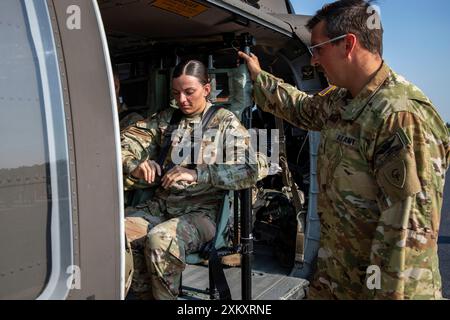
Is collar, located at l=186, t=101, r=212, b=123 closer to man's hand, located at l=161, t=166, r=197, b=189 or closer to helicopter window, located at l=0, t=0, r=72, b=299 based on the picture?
man's hand, located at l=161, t=166, r=197, b=189

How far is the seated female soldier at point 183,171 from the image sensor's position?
2.08 metres

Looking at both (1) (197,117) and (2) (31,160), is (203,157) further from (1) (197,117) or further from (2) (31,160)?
(2) (31,160)

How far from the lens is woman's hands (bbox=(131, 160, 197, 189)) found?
6.78 feet

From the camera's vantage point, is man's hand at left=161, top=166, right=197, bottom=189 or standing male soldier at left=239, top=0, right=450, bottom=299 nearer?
standing male soldier at left=239, top=0, right=450, bottom=299

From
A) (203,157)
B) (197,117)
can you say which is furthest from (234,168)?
(197,117)

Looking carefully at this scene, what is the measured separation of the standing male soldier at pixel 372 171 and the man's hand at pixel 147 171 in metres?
0.90

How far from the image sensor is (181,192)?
239 centimetres

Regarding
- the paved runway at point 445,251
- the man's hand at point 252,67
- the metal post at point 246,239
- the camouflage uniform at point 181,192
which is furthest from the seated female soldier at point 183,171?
the paved runway at point 445,251

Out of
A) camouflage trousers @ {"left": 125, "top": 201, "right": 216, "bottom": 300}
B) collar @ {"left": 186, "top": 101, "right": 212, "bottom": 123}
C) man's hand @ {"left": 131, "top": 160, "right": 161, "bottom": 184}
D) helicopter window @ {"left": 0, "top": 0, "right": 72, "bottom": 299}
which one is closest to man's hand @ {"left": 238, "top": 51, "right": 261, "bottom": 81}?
collar @ {"left": 186, "top": 101, "right": 212, "bottom": 123}

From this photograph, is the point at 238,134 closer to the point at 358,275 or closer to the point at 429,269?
the point at 358,275

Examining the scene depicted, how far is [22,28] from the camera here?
3.92 feet

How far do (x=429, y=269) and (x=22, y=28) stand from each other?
4.63 ft

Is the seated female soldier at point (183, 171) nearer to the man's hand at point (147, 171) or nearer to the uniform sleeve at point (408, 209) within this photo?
the man's hand at point (147, 171)

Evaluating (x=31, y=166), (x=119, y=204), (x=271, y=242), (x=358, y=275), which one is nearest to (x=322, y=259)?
(x=358, y=275)
